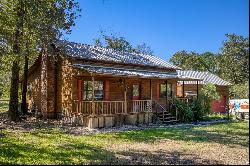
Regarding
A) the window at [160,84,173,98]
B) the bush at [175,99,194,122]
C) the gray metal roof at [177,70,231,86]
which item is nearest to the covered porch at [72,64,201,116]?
the window at [160,84,173,98]

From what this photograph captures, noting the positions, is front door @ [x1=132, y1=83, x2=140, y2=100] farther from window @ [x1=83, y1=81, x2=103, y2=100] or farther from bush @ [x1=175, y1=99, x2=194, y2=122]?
window @ [x1=83, y1=81, x2=103, y2=100]

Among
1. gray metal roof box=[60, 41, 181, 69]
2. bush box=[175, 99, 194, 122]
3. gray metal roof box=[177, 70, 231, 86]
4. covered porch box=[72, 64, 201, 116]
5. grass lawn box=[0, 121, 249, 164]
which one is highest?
gray metal roof box=[60, 41, 181, 69]

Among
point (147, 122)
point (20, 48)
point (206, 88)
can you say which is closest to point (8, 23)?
point (20, 48)

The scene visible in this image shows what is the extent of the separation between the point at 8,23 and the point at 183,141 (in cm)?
1240

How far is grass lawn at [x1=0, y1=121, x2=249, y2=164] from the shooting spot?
11.0 m

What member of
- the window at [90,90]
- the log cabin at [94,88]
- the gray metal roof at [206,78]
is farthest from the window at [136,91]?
the gray metal roof at [206,78]

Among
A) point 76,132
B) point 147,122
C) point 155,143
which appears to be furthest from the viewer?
point 147,122

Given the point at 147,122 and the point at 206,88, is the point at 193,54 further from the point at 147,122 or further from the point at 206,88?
the point at 147,122

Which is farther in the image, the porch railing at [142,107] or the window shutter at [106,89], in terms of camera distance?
the window shutter at [106,89]

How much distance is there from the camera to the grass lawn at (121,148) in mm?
11008

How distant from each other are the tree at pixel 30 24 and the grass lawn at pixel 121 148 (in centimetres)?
573

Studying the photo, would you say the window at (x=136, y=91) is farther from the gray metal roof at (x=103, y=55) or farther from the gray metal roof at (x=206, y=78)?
the gray metal roof at (x=206, y=78)

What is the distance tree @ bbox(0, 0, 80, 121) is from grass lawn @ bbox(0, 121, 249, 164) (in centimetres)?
573

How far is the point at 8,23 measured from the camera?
20812mm
